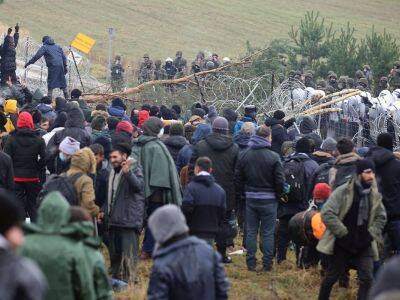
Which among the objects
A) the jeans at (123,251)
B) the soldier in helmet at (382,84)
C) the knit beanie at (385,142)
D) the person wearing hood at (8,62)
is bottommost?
the jeans at (123,251)

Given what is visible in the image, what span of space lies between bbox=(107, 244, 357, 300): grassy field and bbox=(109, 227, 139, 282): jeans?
0.70 ft

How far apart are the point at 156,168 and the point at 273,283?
188 cm

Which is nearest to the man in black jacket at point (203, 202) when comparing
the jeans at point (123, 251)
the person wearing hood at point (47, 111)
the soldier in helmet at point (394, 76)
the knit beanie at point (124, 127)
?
the jeans at point (123, 251)

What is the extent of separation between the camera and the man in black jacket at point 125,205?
11.1m

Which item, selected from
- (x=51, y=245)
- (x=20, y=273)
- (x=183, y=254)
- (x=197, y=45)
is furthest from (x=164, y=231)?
(x=197, y=45)

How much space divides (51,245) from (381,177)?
5.49m

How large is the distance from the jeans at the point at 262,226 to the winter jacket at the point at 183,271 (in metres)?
5.40

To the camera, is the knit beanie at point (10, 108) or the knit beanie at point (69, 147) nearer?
the knit beanie at point (69, 147)

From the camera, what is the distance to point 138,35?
6047cm

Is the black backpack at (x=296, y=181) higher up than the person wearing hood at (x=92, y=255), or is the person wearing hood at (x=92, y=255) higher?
the black backpack at (x=296, y=181)

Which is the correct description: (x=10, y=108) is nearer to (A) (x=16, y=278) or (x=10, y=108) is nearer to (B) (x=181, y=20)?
(A) (x=16, y=278)


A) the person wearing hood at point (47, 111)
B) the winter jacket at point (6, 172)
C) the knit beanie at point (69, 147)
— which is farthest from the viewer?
the person wearing hood at point (47, 111)

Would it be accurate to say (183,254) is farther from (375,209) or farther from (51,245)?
(375,209)

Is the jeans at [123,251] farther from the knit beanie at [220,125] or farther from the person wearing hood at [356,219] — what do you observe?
the person wearing hood at [356,219]
